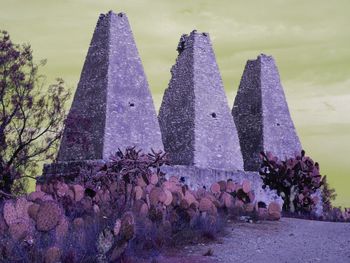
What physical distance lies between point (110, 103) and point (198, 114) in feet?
12.2

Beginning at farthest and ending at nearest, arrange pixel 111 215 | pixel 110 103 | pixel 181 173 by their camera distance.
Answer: pixel 110 103 < pixel 181 173 < pixel 111 215

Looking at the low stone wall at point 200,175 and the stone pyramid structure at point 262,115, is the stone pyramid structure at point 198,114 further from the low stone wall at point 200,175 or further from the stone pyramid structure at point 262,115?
the stone pyramid structure at point 262,115

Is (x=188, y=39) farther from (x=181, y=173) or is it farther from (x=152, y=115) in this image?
(x=181, y=173)

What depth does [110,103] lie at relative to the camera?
2014cm

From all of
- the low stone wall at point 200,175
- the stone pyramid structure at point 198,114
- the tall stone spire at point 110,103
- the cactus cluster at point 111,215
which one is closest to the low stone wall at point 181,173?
the low stone wall at point 200,175

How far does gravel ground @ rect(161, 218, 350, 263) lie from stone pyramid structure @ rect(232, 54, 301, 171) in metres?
13.5

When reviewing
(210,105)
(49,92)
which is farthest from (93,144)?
(210,105)

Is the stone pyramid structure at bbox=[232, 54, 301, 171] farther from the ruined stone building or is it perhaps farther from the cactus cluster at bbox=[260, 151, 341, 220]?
the cactus cluster at bbox=[260, 151, 341, 220]

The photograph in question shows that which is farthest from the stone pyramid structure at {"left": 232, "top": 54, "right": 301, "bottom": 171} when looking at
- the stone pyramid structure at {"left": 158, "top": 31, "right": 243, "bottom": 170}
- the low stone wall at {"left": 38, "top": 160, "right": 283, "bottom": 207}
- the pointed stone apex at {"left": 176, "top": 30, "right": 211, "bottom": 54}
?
Result: the low stone wall at {"left": 38, "top": 160, "right": 283, "bottom": 207}

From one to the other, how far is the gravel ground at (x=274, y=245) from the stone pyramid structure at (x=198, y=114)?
946cm

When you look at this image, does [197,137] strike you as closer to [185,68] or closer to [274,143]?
[185,68]

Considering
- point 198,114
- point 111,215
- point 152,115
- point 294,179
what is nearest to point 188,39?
point 198,114

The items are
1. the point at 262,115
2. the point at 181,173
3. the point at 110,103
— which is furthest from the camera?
the point at 262,115

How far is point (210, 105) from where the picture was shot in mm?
22844
